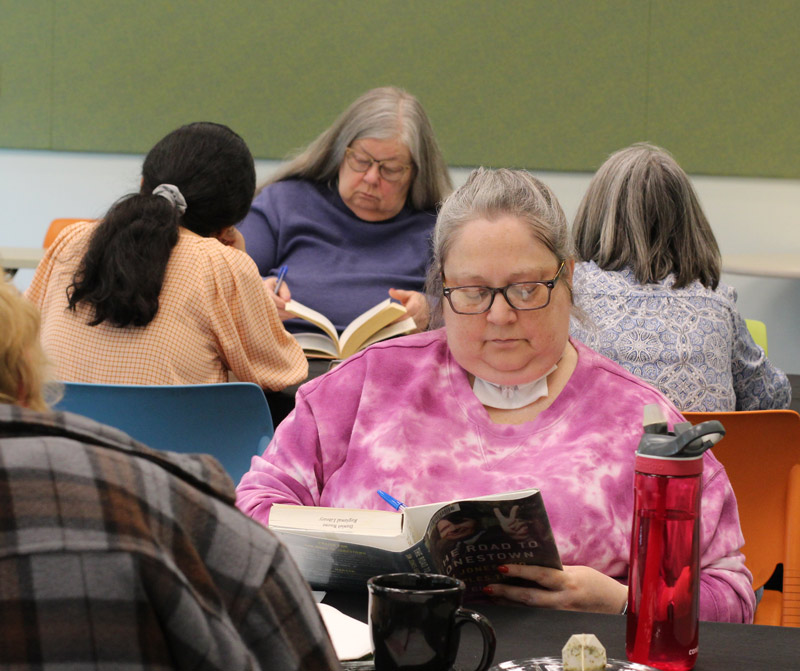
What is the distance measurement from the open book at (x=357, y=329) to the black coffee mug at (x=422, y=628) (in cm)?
175

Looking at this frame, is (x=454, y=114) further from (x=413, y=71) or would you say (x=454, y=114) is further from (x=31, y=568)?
(x=31, y=568)

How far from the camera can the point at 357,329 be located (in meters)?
2.62

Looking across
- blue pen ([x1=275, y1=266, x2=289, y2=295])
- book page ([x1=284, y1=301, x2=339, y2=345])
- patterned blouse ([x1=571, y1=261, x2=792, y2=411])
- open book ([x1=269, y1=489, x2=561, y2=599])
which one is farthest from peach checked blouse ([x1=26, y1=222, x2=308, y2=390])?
open book ([x1=269, y1=489, x2=561, y2=599])

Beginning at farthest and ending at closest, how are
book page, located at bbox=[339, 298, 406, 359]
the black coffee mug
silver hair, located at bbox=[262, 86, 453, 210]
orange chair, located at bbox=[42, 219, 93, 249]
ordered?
orange chair, located at bbox=[42, 219, 93, 249] → silver hair, located at bbox=[262, 86, 453, 210] → book page, located at bbox=[339, 298, 406, 359] → the black coffee mug

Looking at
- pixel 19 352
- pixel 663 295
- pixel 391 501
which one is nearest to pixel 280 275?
pixel 663 295

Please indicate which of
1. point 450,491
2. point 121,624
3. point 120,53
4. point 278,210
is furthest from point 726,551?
point 120,53

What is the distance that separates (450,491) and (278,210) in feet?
6.75

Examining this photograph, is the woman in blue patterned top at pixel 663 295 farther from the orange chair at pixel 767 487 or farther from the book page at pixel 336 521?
the book page at pixel 336 521

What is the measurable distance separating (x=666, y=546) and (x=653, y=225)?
1517mm

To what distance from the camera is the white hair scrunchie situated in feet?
7.69

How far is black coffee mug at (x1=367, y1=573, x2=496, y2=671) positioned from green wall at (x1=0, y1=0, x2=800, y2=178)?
402 cm

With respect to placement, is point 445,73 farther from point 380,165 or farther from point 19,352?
point 19,352

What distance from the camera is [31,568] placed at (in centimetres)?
56

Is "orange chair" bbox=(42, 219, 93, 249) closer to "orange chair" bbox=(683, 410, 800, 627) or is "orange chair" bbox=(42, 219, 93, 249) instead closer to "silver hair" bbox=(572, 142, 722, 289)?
"silver hair" bbox=(572, 142, 722, 289)
